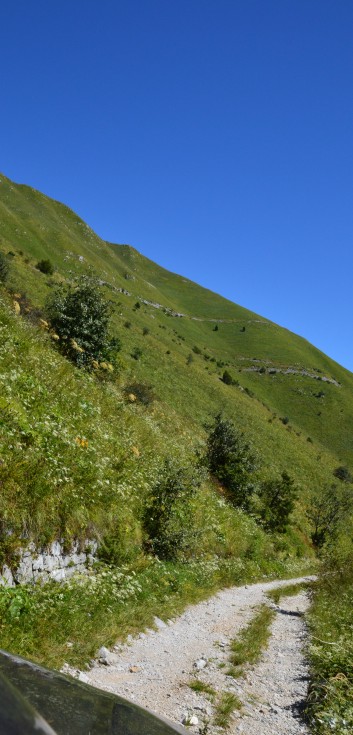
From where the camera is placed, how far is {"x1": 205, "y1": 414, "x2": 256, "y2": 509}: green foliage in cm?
2578

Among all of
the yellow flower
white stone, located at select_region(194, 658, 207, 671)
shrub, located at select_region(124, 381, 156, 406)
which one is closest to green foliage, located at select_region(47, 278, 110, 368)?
shrub, located at select_region(124, 381, 156, 406)

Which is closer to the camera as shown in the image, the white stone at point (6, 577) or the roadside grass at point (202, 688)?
the roadside grass at point (202, 688)

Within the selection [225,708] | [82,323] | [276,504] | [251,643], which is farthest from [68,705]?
[276,504]

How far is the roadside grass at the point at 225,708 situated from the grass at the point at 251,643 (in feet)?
3.44

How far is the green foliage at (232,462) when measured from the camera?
25781mm

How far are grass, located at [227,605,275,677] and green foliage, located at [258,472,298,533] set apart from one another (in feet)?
51.9

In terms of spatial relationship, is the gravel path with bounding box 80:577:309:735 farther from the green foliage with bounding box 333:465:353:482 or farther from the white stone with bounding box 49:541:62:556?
the green foliage with bounding box 333:465:353:482

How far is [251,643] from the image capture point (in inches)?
363

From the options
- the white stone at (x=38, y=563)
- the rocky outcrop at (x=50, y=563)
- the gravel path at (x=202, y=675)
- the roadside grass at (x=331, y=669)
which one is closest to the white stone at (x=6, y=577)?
the rocky outcrop at (x=50, y=563)

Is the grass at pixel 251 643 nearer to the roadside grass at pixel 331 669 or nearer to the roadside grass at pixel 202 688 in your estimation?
the roadside grass at pixel 202 688

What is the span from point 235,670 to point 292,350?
123m

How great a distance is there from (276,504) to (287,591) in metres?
13.4

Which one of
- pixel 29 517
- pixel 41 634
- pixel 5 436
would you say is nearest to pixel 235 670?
pixel 41 634

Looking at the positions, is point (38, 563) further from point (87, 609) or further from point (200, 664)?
point (200, 664)
